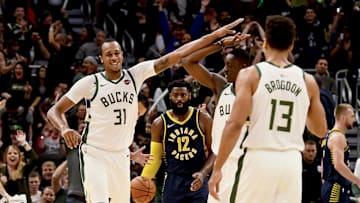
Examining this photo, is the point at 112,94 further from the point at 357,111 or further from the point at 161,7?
the point at 161,7

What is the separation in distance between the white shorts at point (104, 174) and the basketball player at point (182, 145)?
1040mm

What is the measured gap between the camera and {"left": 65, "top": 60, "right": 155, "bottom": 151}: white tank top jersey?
8898mm

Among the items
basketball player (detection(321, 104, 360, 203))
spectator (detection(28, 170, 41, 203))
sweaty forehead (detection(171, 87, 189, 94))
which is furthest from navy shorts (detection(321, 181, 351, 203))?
spectator (detection(28, 170, 41, 203))

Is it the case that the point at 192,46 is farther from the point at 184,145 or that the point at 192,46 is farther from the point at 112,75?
the point at 184,145

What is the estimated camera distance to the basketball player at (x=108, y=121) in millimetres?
8828

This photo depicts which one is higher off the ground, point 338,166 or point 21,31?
point 21,31

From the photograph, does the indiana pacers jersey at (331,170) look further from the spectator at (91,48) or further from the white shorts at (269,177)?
the spectator at (91,48)

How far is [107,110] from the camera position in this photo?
29.2 ft

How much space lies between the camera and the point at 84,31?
18062 mm

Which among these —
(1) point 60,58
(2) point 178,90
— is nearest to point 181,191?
(2) point 178,90

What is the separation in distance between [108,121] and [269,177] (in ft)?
8.64

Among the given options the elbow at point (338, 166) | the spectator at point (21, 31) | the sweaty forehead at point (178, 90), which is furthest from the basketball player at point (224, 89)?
the spectator at point (21, 31)

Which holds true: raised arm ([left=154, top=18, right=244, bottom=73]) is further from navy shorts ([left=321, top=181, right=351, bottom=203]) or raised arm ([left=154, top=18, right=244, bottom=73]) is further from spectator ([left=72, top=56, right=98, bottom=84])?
spectator ([left=72, top=56, right=98, bottom=84])

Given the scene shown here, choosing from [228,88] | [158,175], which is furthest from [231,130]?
[158,175]
